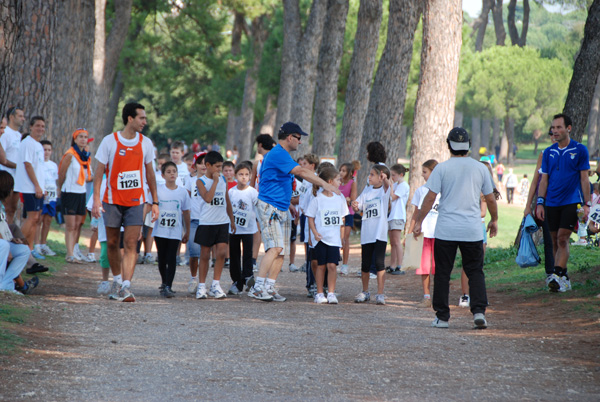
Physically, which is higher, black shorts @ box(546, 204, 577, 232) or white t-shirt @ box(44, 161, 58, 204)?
white t-shirt @ box(44, 161, 58, 204)

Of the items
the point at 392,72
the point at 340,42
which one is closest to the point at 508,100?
the point at 340,42

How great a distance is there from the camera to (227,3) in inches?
1385

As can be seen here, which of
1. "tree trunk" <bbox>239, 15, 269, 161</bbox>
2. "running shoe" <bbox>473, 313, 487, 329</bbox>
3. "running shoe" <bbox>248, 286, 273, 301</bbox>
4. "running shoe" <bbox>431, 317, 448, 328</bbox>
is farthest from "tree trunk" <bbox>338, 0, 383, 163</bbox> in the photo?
"tree trunk" <bbox>239, 15, 269, 161</bbox>

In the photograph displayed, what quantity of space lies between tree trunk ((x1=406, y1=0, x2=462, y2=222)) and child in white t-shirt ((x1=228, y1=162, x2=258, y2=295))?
639cm

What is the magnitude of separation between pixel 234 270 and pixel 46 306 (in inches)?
106

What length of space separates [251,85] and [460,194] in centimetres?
3823

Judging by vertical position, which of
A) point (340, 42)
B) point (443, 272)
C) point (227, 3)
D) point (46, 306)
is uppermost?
point (227, 3)

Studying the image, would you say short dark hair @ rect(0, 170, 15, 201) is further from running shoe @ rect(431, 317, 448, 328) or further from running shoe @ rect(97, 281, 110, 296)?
running shoe @ rect(431, 317, 448, 328)

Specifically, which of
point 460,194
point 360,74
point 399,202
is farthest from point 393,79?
point 460,194

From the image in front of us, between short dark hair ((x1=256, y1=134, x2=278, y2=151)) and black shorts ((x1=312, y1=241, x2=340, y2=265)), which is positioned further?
short dark hair ((x1=256, y1=134, x2=278, y2=151))

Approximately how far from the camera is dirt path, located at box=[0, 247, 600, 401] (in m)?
5.53

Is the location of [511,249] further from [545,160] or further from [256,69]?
[256,69]

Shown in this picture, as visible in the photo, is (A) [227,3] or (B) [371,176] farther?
(A) [227,3]

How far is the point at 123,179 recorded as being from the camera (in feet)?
30.5
